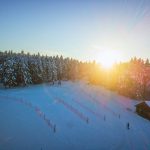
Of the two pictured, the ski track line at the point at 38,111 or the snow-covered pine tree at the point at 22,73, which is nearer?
the ski track line at the point at 38,111

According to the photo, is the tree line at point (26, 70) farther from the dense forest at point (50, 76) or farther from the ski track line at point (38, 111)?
the ski track line at point (38, 111)

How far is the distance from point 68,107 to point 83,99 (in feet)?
44.0

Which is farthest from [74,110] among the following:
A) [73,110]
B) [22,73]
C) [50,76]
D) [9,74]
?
[50,76]

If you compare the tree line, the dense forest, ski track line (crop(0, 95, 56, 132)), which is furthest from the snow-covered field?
the dense forest

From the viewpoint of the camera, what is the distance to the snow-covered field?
32778 millimetres

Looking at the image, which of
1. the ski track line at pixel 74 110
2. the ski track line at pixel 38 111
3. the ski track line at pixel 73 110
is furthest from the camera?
the ski track line at pixel 74 110

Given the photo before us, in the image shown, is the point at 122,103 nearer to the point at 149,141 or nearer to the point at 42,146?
the point at 149,141

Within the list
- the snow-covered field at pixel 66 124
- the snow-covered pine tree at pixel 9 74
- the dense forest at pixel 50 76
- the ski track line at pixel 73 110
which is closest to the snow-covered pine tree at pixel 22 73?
the dense forest at pixel 50 76

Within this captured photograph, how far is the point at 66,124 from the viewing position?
1638 inches

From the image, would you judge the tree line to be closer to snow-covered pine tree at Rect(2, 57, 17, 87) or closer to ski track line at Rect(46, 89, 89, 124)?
snow-covered pine tree at Rect(2, 57, 17, 87)

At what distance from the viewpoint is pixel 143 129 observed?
4559 cm

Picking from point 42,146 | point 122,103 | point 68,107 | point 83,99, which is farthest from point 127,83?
point 42,146

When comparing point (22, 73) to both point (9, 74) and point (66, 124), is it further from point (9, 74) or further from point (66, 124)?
point (66, 124)

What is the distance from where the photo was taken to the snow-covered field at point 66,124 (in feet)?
108
